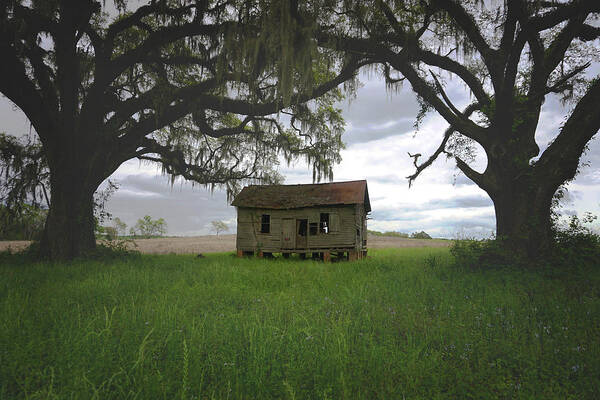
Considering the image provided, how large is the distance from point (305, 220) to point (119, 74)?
11651mm

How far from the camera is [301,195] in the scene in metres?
19.0

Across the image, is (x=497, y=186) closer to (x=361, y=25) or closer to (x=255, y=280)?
(x=361, y=25)

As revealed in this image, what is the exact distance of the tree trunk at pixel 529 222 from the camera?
1050cm

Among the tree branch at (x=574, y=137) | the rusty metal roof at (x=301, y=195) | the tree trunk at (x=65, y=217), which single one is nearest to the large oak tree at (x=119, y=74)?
the tree trunk at (x=65, y=217)

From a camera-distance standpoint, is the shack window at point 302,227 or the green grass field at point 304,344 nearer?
the green grass field at point 304,344

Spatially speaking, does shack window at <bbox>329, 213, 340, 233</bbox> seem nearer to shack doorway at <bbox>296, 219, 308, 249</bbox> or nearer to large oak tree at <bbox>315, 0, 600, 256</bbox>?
shack doorway at <bbox>296, 219, 308, 249</bbox>

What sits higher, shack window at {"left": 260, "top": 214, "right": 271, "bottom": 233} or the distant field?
shack window at {"left": 260, "top": 214, "right": 271, "bottom": 233}

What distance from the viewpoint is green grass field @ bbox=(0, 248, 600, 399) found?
130 inches

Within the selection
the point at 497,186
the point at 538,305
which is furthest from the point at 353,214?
the point at 538,305

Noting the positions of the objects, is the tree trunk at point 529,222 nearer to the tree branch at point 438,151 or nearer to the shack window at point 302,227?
the tree branch at point 438,151

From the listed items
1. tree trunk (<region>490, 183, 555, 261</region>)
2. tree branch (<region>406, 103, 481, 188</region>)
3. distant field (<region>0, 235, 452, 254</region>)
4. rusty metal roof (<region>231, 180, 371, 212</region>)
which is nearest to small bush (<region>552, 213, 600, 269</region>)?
tree trunk (<region>490, 183, 555, 261</region>)

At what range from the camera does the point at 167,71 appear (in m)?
14.4

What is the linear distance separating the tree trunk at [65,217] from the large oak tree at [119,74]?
41 millimetres

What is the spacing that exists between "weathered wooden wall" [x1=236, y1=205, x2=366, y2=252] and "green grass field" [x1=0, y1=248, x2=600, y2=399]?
8973mm
